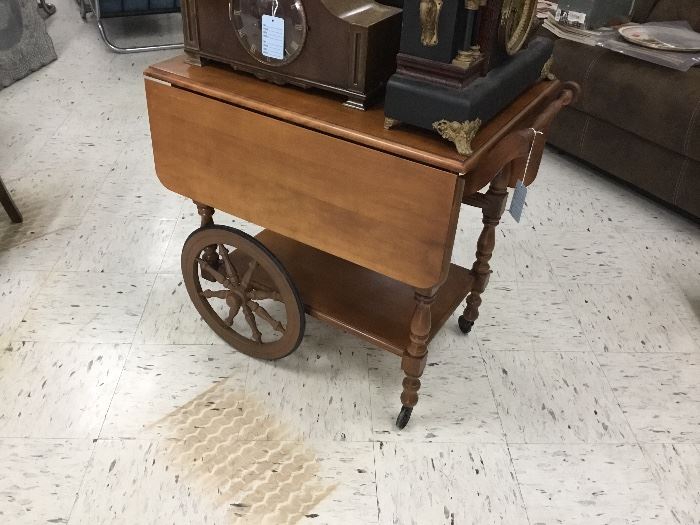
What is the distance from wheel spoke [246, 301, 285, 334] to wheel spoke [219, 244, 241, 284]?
0.22ft

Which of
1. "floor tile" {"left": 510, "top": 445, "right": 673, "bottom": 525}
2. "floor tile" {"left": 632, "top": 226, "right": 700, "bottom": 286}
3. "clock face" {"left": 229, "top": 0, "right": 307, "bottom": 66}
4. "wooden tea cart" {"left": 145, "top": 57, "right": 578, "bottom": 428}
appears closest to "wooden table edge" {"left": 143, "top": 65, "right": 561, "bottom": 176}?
"wooden tea cart" {"left": 145, "top": 57, "right": 578, "bottom": 428}

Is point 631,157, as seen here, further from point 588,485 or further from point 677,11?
point 588,485

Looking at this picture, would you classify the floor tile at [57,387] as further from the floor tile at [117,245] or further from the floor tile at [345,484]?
the floor tile at [345,484]

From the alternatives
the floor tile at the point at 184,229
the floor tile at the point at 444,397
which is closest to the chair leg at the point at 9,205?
the floor tile at the point at 184,229

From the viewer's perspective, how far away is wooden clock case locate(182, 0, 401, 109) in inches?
45.2

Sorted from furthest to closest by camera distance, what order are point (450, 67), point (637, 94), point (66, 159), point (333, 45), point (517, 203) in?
point (66, 159) → point (637, 94) → point (517, 203) → point (333, 45) → point (450, 67)

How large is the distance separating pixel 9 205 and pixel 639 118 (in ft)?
7.31

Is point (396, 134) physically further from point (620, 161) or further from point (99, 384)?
point (620, 161)

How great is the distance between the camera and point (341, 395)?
5.15ft

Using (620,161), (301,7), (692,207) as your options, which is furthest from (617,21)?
(301,7)

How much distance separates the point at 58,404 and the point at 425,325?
0.91 meters

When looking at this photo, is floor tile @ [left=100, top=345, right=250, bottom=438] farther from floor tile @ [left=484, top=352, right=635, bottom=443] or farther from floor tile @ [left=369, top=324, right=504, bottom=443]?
floor tile @ [left=484, top=352, right=635, bottom=443]

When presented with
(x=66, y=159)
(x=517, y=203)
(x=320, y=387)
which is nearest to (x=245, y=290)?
(x=320, y=387)

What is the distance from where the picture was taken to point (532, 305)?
74.1 inches
